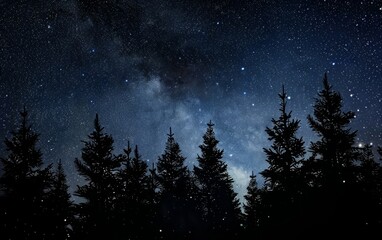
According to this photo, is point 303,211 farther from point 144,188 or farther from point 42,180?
point 144,188

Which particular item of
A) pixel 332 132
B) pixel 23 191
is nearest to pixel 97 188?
pixel 23 191

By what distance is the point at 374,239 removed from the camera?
8.12 metres

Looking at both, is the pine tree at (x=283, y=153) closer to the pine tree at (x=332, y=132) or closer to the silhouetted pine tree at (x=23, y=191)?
the pine tree at (x=332, y=132)

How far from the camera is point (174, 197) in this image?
2586 cm

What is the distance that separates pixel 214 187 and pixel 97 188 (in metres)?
12.7

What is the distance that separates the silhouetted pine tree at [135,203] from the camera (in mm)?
17281

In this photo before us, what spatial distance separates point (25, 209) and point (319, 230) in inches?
634

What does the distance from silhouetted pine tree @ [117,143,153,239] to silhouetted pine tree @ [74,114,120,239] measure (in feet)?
2.90

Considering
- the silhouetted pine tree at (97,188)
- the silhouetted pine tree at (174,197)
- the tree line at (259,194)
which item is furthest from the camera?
the silhouetted pine tree at (174,197)

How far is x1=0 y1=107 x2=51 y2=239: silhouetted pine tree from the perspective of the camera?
15.8 m

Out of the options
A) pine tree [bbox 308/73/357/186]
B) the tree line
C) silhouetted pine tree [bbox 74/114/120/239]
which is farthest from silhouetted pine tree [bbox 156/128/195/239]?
pine tree [bbox 308/73/357/186]

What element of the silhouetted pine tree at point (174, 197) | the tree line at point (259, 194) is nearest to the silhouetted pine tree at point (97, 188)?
the tree line at point (259, 194)

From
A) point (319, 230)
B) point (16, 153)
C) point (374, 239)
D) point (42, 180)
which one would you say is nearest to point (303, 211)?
point (319, 230)

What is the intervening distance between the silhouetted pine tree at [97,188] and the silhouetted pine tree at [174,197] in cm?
738
